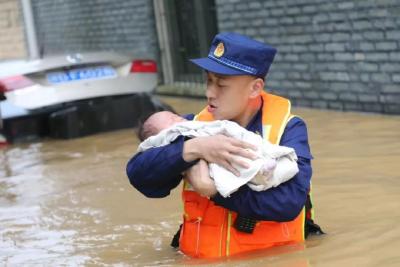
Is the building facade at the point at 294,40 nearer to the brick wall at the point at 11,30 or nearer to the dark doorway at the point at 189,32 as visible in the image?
the dark doorway at the point at 189,32

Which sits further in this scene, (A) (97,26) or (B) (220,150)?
(A) (97,26)

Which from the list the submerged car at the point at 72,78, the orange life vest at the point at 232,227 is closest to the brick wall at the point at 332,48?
the submerged car at the point at 72,78

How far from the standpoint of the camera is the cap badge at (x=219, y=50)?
3580 millimetres

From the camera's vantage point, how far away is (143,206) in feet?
19.9

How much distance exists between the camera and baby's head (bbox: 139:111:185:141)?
12.8ft

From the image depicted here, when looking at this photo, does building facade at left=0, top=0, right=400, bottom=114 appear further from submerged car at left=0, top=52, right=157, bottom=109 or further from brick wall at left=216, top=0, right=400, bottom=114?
submerged car at left=0, top=52, right=157, bottom=109

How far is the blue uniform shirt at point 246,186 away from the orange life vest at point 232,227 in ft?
0.17

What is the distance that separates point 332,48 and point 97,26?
7153mm

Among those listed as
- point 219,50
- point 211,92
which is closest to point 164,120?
point 211,92

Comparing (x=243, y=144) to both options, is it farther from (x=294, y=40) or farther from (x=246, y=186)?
(x=294, y=40)

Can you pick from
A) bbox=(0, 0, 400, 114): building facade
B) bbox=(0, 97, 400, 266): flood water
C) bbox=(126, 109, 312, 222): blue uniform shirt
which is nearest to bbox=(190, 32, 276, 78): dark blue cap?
bbox=(126, 109, 312, 222): blue uniform shirt

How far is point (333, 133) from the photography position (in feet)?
25.7

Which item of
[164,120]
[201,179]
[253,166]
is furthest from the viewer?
[164,120]

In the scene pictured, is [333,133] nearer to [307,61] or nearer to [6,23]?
[307,61]
